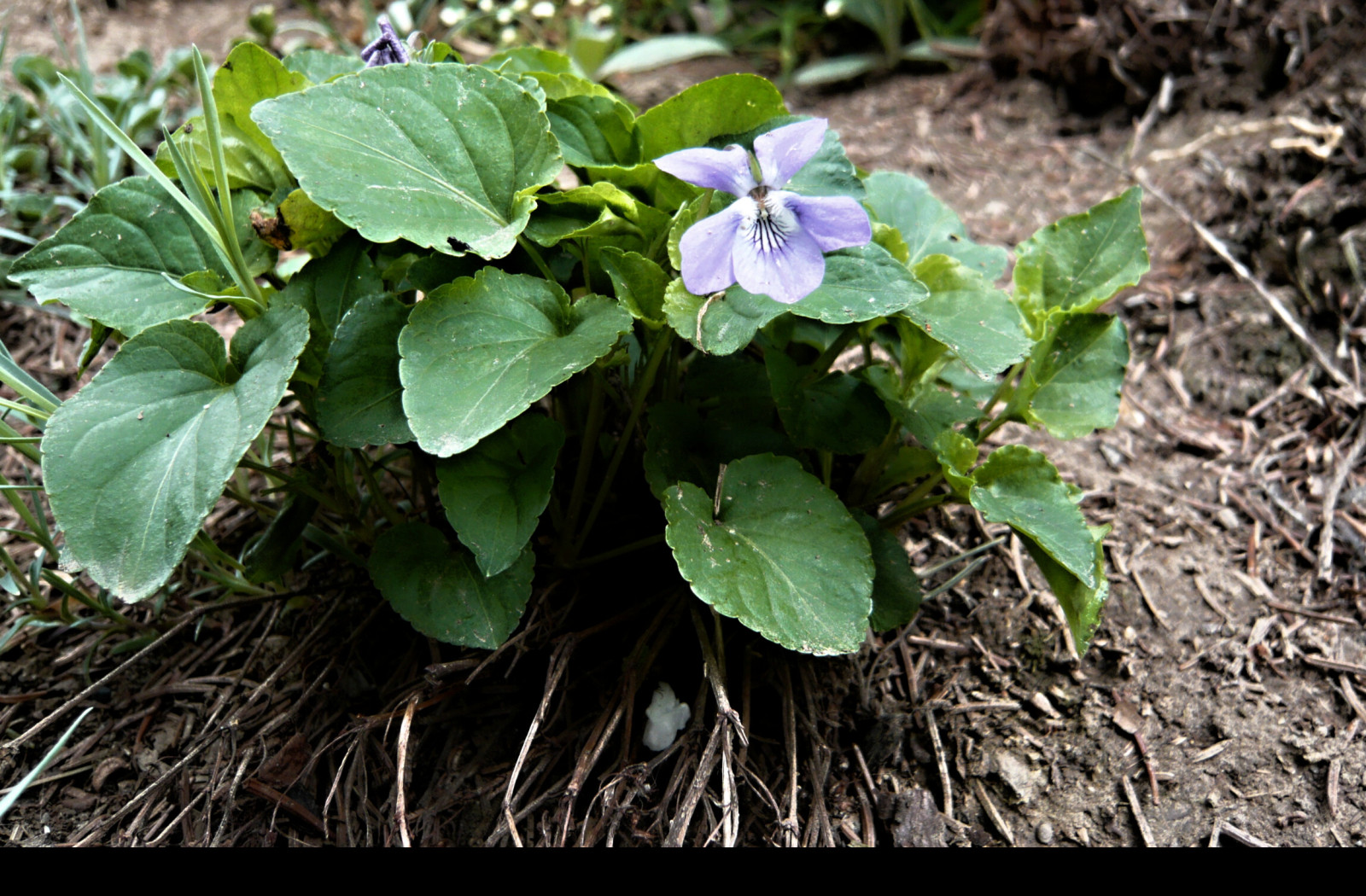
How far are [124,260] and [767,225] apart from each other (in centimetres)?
100

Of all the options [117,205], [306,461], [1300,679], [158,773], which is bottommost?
[1300,679]

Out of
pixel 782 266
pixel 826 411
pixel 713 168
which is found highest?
pixel 713 168

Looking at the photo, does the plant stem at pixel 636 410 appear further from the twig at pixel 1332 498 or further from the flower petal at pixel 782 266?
the twig at pixel 1332 498

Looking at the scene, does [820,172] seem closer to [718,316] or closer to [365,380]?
[718,316]

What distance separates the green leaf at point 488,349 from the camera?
1189mm

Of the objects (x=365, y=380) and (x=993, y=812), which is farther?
(x=993, y=812)

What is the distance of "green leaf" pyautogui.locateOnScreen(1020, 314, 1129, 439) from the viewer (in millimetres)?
1665

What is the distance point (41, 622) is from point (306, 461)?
0.52 meters

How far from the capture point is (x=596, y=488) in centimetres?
177

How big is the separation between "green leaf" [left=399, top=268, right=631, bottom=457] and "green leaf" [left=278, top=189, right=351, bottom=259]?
33 cm

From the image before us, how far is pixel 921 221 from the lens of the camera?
1.78 m

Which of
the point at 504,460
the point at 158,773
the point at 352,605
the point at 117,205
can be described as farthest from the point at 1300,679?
the point at 117,205

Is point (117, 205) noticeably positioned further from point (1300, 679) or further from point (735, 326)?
point (1300, 679)

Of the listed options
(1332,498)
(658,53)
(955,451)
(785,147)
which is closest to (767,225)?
(785,147)
